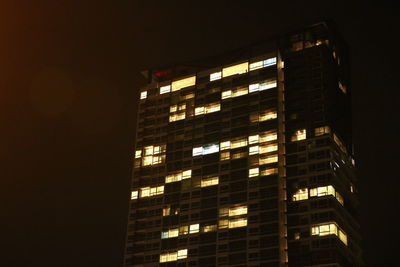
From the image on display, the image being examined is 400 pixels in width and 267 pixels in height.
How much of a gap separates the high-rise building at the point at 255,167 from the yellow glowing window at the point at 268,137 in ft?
1.12

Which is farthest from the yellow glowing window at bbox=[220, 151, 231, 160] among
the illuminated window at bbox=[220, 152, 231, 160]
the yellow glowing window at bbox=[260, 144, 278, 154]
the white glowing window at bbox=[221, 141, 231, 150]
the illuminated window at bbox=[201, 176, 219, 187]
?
the yellow glowing window at bbox=[260, 144, 278, 154]

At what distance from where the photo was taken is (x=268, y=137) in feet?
574

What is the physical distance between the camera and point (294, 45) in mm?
188250

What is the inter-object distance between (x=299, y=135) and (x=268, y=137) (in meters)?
7.65

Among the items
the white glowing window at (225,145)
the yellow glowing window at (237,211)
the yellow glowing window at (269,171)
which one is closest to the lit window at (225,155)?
the white glowing window at (225,145)

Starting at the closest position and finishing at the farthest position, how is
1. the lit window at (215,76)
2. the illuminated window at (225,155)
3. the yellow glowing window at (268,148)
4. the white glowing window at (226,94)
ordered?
the yellow glowing window at (268,148) < the illuminated window at (225,155) < the white glowing window at (226,94) < the lit window at (215,76)

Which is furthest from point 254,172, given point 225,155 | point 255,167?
point 225,155

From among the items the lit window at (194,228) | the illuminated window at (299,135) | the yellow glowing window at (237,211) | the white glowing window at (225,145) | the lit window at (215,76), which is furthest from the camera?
the lit window at (215,76)

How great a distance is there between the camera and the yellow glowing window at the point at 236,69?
622ft

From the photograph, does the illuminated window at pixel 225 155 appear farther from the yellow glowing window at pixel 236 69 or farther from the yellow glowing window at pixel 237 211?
the yellow glowing window at pixel 236 69

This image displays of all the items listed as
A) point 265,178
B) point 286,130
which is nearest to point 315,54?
point 286,130

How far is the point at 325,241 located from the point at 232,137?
37920 mm

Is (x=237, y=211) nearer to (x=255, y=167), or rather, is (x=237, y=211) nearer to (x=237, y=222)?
(x=237, y=222)

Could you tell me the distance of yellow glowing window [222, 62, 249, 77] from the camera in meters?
190
